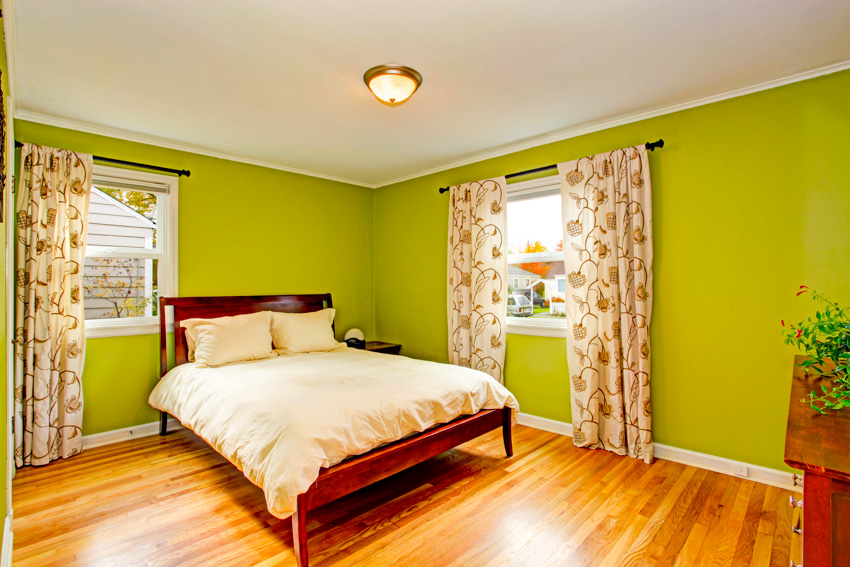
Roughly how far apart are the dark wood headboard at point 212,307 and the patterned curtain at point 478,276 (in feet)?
5.09

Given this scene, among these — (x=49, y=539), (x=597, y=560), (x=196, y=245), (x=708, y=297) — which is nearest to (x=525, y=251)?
(x=708, y=297)

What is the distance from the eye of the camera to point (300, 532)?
1935 millimetres

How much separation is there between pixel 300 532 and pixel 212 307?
8.18 feet

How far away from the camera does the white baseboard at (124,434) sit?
10.9 ft

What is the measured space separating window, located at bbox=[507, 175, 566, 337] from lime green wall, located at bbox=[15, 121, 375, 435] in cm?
195

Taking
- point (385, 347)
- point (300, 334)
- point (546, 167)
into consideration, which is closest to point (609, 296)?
point (546, 167)

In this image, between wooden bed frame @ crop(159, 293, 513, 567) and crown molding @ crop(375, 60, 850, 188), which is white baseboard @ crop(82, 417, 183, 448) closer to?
wooden bed frame @ crop(159, 293, 513, 567)

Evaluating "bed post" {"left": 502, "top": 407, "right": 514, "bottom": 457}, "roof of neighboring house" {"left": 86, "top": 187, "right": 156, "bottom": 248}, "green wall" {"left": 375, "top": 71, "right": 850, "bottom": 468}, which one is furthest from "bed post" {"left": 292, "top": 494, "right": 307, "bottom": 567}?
"roof of neighboring house" {"left": 86, "top": 187, "right": 156, "bottom": 248}

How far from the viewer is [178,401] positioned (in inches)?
121

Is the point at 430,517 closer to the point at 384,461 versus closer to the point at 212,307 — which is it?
the point at 384,461

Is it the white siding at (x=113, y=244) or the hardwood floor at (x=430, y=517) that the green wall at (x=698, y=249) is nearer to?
the white siding at (x=113, y=244)

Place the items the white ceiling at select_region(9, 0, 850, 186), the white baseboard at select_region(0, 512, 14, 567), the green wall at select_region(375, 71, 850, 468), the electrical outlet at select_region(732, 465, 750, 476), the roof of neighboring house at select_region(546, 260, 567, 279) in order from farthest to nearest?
the roof of neighboring house at select_region(546, 260, 567, 279), the electrical outlet at select_region(732, 465, 750, 476), the green wall at select_region(375, 71, 850, 468), the white ceiling at select_region(9, 0, 850, 186), the white baseboard at select_region(0, 512, 14, 567)

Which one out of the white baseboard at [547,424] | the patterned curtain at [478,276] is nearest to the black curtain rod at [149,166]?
the patterned curtain at [478,276]

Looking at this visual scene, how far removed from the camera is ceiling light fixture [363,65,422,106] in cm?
232
